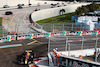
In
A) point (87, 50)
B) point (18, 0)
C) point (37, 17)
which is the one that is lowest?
point (87, 50)

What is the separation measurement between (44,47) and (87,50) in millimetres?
7863

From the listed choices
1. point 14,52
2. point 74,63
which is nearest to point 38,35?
point 14,52

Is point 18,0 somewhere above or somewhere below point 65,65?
above

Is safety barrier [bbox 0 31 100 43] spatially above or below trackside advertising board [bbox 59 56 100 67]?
above

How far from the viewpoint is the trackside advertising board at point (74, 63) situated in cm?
1341

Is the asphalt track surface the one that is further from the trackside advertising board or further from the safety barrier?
the trackside advertising board

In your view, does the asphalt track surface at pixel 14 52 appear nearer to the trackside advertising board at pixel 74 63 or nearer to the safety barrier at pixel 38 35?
the safety barrier at pixel 38 35

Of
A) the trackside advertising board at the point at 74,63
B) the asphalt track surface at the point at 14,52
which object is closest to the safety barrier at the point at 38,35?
the asphalt track surface at the point at 14,52

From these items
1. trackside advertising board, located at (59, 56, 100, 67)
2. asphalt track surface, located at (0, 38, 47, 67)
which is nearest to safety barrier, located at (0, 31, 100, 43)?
asphalt track surface, located at (0, 38, 47, 67)

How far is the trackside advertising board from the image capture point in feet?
44.0

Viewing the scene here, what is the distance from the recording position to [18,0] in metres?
96.6

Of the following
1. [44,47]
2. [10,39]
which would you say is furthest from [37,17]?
[44,47]

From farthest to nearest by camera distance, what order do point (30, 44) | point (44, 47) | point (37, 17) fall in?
point (37, 17), point (30, 44), point (44, 47)

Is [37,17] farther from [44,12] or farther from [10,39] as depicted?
[10,39]
